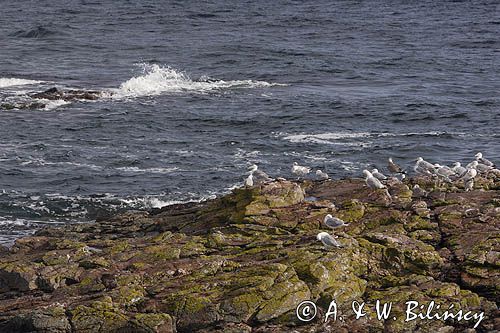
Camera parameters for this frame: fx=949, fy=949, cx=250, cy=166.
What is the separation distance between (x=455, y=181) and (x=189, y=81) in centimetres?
2937

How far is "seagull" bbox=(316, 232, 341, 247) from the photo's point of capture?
19.4 meters

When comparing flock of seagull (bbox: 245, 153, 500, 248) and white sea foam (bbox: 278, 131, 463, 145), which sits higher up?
flock of seagull (bbox: 245, 153, 500, 248)

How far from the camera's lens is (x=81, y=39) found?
68.1 meters

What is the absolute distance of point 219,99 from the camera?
48.4 m

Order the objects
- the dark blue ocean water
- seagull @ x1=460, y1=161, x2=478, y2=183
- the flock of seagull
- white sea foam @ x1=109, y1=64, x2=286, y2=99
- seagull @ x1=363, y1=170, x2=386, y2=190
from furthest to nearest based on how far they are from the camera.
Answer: white sea foam @ x1=109, y1=64, x2=286, y2=99 → the dark blue ocean water → seagull @ x1=460, y1=161, x2=478, y2=183 → seagull @ x1=363, y1=170, x2=386, y2=190 → the flock of seagull

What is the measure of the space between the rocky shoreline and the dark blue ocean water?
7398 millimetres

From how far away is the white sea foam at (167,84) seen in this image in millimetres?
50025

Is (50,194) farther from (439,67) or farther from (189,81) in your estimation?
(439,67)

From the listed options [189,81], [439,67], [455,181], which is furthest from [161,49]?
[455,181]

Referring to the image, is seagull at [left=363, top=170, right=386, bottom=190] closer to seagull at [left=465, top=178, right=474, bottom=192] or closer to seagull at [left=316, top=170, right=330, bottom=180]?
seagull at [left=465, top=178, right=474, bottom=192]

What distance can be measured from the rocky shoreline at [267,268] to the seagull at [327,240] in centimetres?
13
